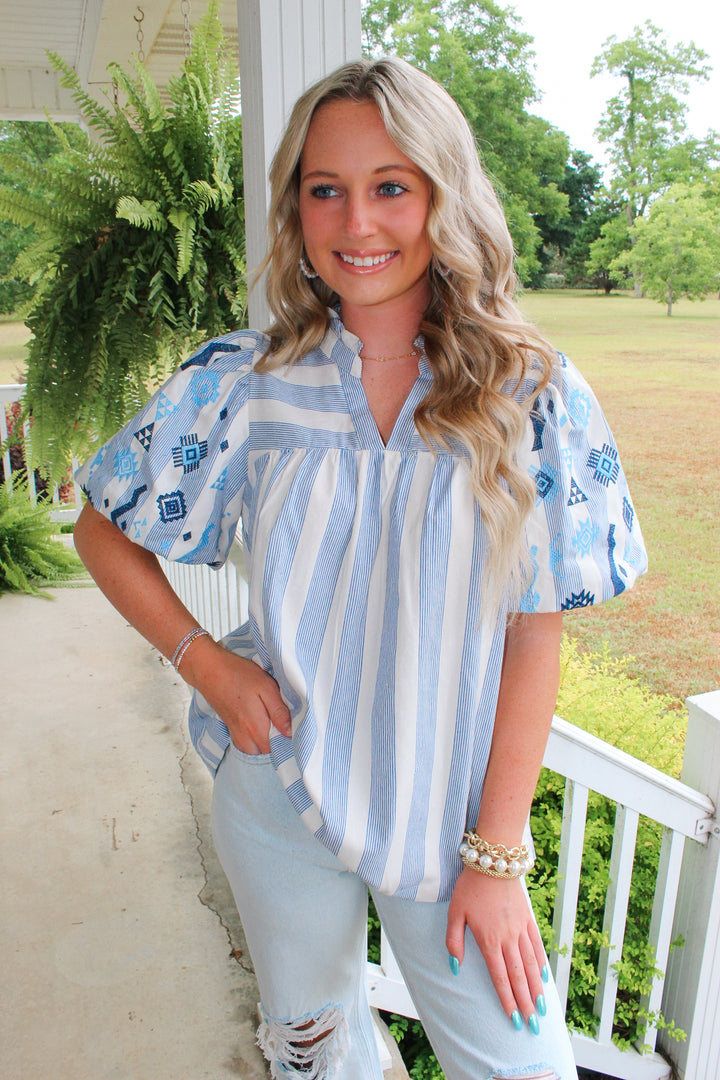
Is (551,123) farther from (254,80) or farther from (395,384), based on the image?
(395,384)

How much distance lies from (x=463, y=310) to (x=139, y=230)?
0.87 m

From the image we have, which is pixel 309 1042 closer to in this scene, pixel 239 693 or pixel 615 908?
pixel 239 693

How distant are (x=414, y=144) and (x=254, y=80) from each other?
1.89 feet

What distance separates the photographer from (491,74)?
3.53 m

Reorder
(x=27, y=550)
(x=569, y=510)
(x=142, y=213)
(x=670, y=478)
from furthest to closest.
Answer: (x=670, y=478) → (x=27, y=550) → (x=142, y=213) → (x=569, y=510)

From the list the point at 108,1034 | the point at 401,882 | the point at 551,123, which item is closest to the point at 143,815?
the point at 108,1034

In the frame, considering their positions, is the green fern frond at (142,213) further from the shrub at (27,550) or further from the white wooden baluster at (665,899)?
the shrub at (27,550)

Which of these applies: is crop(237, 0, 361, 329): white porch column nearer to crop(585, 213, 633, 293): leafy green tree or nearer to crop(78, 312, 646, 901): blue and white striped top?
crop(78, 312, 646, 901): blue and white striped top

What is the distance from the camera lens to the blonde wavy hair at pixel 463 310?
0.83 metres

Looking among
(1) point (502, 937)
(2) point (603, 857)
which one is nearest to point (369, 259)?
(1) point (502, 937)

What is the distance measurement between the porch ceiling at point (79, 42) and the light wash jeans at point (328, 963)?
1.93m

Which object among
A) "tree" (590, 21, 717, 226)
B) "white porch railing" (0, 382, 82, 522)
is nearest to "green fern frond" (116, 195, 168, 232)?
"tree" (590, 21, 717, 226)

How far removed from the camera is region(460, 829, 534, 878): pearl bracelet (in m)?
0.86

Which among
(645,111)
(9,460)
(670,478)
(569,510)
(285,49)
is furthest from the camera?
(9,460)
